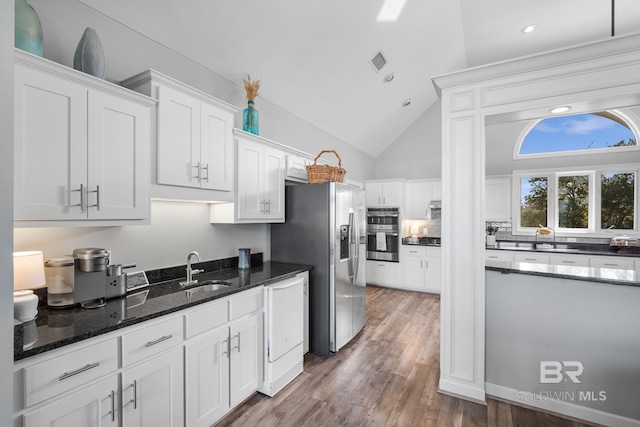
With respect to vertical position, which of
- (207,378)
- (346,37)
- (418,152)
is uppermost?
(346,37)

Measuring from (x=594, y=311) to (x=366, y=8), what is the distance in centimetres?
335

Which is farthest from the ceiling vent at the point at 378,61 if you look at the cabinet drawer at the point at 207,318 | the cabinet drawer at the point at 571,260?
the cabinet drawer at the point at 571,260

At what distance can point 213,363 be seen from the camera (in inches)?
77.4

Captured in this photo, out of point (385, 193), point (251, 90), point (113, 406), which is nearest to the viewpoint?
point (113, 406)

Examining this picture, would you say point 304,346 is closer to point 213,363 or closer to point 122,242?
point 213,363

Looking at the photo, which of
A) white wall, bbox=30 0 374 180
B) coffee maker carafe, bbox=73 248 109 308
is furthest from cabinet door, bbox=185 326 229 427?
white wall, bbox=30 0 374 180

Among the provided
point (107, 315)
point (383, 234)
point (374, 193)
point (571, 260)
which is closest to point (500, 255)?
point (571, 260)

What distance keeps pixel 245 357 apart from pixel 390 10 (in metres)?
3.71

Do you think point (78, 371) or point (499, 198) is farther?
point (499, 198)

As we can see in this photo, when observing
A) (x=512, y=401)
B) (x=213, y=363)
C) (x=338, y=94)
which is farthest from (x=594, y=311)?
(x=338, y=94)

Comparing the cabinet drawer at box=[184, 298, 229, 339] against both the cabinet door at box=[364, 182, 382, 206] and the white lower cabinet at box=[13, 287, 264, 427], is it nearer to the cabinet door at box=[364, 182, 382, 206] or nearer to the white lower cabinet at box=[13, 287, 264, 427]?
the white lower cabinet at box=[13, 287, 264, 427]

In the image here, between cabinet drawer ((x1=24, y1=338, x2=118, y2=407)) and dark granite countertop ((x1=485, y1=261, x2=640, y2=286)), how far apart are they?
2.66m

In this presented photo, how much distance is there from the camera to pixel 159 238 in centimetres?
236

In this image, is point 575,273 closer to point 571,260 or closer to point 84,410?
point 571,260
